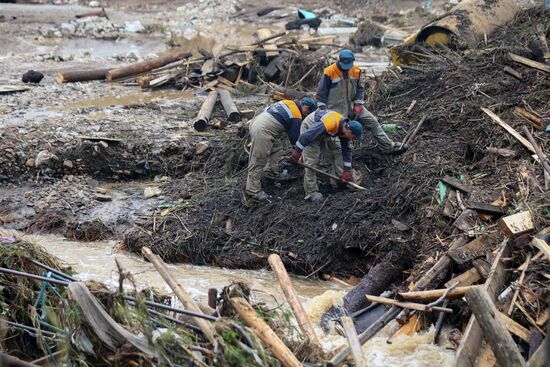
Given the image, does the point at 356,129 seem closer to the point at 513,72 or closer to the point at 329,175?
the point at 329,175

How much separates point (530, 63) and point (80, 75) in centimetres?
1115

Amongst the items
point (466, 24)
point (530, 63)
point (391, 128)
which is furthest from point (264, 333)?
point (466, 24)

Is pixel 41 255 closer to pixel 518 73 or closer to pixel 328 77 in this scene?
pixel 328 77

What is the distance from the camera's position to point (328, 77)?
10438mm

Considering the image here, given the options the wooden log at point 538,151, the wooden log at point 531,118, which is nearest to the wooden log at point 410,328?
the wooden log at point 538,151

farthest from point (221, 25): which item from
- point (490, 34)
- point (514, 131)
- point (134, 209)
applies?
point (514, 131)

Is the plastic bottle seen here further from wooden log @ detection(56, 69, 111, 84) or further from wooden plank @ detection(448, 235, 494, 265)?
wooden log @ detection(56, 69, 111, 84)

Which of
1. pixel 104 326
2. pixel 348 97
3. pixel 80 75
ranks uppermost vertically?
pixel 348 97

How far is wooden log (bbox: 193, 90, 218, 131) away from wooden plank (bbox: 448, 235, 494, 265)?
6204 mm

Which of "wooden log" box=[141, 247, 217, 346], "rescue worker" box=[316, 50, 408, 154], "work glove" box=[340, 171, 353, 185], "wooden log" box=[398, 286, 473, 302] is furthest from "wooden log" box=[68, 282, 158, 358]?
"rescue worker" box=[316, 50, 408, 154]

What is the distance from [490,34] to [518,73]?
2681mm

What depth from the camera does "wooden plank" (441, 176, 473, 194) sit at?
352 inches

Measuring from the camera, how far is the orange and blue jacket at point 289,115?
390 inches

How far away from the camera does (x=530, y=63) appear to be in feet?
35.7
